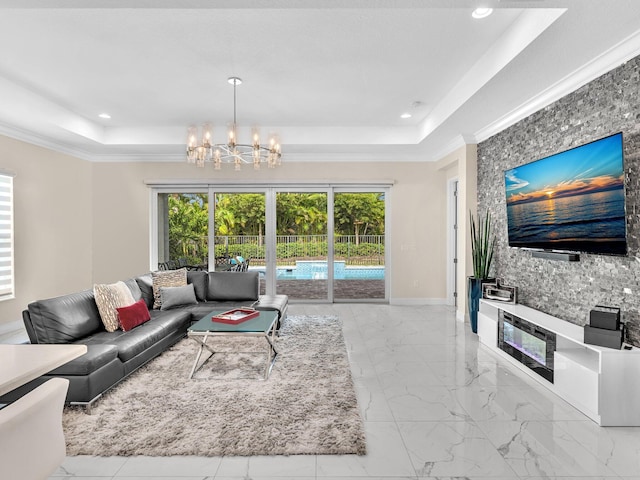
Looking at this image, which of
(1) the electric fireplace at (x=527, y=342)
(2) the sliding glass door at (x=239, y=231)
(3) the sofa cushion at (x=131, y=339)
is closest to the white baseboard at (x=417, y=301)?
(2) the sliding glass door at (x=239, y=231)

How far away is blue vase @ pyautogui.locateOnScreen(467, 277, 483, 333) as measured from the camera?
4.69 metres

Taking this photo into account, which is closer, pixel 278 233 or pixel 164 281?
pixel 164 281

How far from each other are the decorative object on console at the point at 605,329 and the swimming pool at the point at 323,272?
421cm

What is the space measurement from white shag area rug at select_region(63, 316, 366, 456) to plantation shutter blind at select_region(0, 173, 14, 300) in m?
2.71

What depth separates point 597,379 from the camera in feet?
8.25

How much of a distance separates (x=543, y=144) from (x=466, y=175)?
1.45m

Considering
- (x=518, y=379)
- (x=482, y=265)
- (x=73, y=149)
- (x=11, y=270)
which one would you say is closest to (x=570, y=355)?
(x=518, y=379)

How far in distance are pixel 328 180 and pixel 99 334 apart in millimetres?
4255

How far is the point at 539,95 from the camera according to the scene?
3646 millimetres

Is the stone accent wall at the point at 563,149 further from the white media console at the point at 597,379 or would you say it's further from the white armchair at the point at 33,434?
the white armchair at the point at 33,434

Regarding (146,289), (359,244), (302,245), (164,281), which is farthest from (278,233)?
(146,289)

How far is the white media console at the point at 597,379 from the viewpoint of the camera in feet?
8.19

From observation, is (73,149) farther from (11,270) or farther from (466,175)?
(466,175)

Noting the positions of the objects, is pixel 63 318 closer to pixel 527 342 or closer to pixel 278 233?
pixel 278 233
